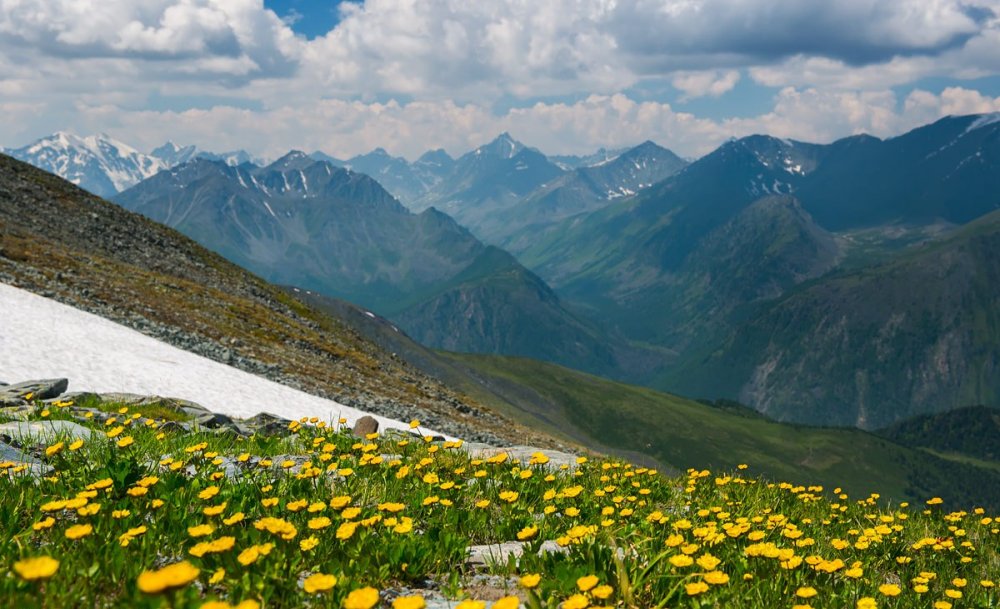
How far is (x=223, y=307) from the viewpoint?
57375 millimetres

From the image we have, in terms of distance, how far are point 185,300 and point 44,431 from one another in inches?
1859

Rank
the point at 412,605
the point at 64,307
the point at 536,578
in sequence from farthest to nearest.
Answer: the point at 64,307 → the point at 536,578 → the point at 412,605

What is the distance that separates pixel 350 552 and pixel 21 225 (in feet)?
233

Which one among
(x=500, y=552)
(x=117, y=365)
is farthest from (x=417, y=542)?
(x=117, y=365)

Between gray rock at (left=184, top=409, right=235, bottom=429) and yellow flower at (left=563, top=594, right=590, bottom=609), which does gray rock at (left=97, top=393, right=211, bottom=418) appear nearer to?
gray rock at (left=184, top=409, right=235, bottom=429)

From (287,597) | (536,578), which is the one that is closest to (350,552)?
(287,597)

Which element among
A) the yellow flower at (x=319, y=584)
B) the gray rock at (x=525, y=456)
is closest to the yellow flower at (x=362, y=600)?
the yellow flower at (x=319, y=584)

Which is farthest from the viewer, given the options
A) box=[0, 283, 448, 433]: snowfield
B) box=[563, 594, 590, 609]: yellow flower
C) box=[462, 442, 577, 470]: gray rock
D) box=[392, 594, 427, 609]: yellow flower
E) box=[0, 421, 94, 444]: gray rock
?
box=[0, 283, 448, 433]: snowfield

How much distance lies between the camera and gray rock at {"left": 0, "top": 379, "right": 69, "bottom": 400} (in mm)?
15453

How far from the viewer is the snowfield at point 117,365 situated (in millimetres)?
28438

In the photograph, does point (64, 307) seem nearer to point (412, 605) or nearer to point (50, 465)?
point (50, 465)

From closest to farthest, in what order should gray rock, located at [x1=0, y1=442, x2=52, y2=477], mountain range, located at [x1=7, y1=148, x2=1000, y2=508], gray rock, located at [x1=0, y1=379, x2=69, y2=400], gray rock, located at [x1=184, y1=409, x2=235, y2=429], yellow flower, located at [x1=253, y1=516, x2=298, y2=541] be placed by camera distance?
yellow flower, located at [x1=253, y1=516, x2=298, y2=541], gray rock, located at [x1=0, y1=442, x2=52, y2=477], gray rock, located at [x1=184, y1=409, x2=235, y2=429], gray rock, located at [x1=0, y1=379, x2=69, y2=400], mountain range, located at [x1=7, y1=148, x2=1000, y2=508]

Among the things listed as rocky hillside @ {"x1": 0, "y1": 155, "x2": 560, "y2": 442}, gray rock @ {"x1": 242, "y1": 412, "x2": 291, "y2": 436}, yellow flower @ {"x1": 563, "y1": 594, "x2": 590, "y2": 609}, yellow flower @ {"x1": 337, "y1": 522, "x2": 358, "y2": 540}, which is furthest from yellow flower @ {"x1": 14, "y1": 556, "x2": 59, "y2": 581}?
rocky hillside @ {"x1": 0, "y1": 155, "x2": 560, "y2": 442}

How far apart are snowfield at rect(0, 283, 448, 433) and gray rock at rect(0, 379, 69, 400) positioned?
9.12 m
